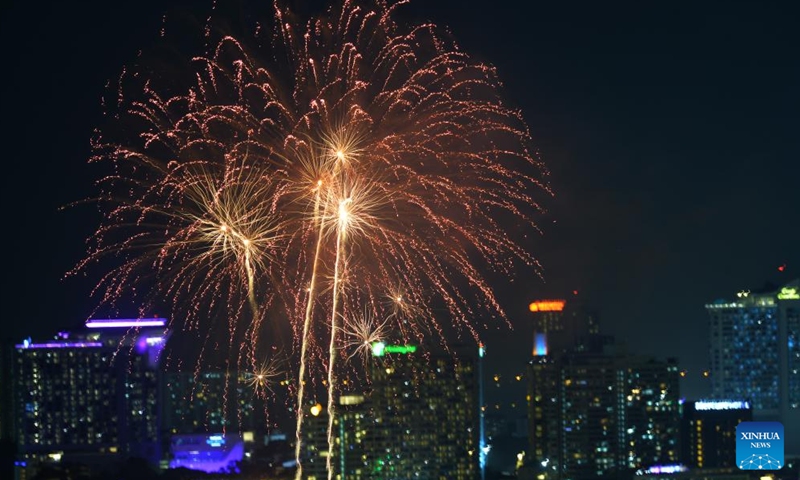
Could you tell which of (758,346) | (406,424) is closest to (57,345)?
(406,424)

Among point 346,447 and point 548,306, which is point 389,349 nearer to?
point 346,447

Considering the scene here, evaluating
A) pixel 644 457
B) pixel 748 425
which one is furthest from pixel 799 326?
pixel 748 425

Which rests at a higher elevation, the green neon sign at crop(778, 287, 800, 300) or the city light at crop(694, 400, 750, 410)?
the green neon sign at crop(778, 287, 800, 300)

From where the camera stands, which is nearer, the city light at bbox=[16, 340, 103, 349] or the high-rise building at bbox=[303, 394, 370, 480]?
the high-rise building at bbox=[303, 394, 370, 480]

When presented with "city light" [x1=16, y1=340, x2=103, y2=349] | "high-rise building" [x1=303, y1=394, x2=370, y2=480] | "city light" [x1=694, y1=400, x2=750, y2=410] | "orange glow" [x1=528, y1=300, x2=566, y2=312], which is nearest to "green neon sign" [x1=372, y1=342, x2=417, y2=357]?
"high-rise building" [x1=303, y1=394, x2=370, y2=480]

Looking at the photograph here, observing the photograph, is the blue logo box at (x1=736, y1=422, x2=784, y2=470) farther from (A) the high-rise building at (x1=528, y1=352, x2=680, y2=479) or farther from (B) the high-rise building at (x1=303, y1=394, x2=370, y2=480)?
(A) the high-rise building at (x1=528, y1=352, x2=680, y2=479)

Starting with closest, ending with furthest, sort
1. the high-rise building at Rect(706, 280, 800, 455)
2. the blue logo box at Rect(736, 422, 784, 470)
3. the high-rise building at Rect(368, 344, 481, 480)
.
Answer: the blue logo box at Rect(736, 422, 784, 470), the high-rise building at Rect(368, 344, 481, 480), the high-rise building at Rect(706, 280, 800, 455)
